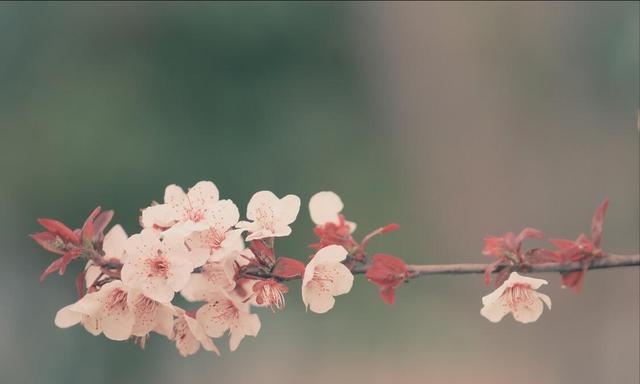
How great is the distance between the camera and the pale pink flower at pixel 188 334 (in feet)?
2.34

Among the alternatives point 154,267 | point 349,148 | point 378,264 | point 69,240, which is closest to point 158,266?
point 154,267

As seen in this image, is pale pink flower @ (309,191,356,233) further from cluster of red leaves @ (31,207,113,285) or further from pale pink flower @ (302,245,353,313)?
cluster of red leaves @ (31,207,113,285)

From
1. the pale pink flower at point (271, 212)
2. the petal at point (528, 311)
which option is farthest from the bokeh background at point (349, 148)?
the pale pink flower at point (271, 212)

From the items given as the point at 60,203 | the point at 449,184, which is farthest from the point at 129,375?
the point at 449,184

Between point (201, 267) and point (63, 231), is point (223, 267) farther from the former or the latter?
point (63, 231)

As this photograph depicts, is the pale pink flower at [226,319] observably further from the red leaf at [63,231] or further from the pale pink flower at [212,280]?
the red leaf at [63,231]

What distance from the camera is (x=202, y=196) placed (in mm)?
720

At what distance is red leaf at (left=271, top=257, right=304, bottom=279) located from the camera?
695 millimetres

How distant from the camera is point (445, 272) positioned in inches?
A: 25.3

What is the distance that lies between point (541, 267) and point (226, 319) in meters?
0.31

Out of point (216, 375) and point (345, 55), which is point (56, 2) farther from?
point (216, 375)

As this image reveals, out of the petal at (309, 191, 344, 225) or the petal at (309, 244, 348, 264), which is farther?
the petal at (309, 191, 344, 225)

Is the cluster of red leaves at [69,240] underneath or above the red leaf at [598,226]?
underneath

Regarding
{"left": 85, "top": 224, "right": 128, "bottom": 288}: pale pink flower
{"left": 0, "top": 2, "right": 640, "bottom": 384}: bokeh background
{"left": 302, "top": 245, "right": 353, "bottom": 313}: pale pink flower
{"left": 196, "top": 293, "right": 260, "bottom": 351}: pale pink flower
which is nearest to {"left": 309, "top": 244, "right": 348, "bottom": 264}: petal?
{"left": 302, "top": 245, "right": 353, "bottom": 313}: pale pink flower
